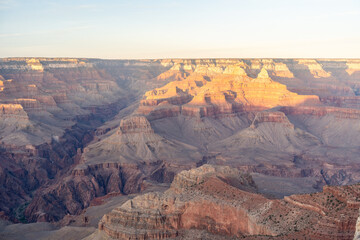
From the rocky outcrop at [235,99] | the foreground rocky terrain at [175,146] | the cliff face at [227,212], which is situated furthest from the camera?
the rocky outcrop at [235,99]

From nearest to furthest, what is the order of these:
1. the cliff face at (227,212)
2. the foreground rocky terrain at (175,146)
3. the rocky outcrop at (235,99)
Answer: the cliff face at (227,212) → the foreground rocky terrain at (175,146) → the rocky outcrop at (235,99)

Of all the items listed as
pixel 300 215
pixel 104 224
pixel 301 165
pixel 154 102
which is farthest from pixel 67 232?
pixel 154 102

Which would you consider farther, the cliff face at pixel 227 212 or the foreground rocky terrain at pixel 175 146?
the foreground rocky terrain at pixel 175 146

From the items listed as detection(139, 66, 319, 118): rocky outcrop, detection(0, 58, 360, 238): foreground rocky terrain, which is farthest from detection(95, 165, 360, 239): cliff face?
detection(139, 66, 319, 118): rocky outcrop

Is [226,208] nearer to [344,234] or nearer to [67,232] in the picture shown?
[344,234]

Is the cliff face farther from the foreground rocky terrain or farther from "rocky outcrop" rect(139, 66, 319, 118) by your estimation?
"rocky outcrop" rect(139, 66, 319, 118)

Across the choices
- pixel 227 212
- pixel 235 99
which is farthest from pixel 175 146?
pixel 227 212

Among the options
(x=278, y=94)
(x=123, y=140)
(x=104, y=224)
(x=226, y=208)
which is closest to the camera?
(x=226, y=208)

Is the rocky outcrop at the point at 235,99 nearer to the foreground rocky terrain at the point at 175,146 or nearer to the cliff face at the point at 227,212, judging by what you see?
the foreground rocky terrain at the point at 175,146

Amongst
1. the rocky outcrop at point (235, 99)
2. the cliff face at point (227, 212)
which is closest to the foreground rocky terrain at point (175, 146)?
the rocky outcrop at point (235, 99)
